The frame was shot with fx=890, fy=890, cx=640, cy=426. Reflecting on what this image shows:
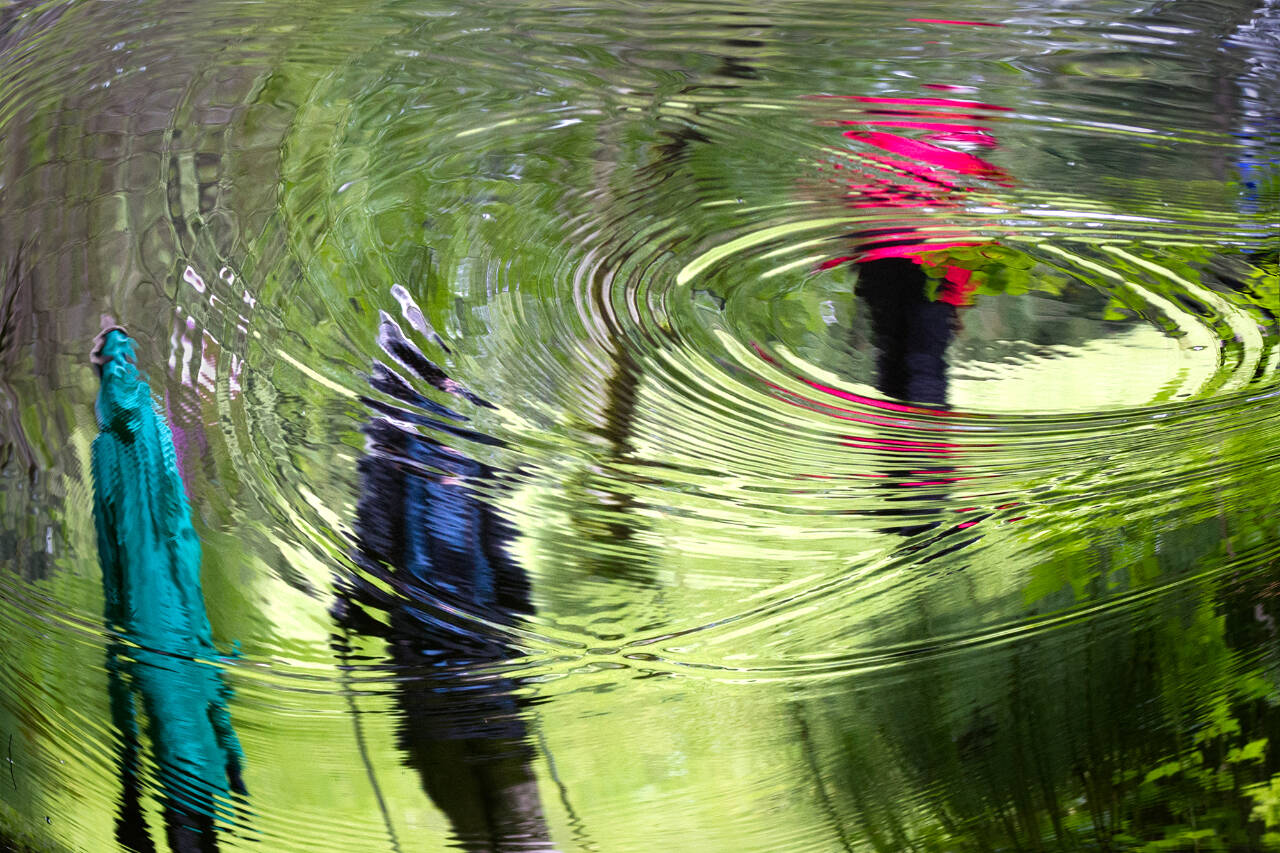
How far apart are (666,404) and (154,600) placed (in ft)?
0.49

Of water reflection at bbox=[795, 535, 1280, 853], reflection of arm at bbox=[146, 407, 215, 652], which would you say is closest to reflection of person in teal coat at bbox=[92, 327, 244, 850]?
reflection of arm at bbox=[146, 407, 215, 652]

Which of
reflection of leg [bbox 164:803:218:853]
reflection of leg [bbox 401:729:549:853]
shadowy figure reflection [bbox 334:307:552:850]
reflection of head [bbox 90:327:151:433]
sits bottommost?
reflection of leg [bbox 164:803:218:853]

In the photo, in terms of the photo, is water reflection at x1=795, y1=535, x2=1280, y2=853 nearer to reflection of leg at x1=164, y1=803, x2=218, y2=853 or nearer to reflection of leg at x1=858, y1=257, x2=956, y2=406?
reflection of leg at x1=858, y1=257, x2=956, y2=406

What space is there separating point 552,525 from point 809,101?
0.13 meters

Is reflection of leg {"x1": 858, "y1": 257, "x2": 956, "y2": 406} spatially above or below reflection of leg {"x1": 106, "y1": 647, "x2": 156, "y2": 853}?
above

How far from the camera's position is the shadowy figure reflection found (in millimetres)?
226

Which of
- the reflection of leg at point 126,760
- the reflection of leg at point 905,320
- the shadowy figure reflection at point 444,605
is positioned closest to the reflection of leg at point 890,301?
the reflection of leg at point 905,320

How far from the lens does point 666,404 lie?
0.23 m

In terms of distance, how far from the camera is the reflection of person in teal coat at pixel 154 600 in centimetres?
24

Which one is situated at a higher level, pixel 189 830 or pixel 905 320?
pixel 905 320

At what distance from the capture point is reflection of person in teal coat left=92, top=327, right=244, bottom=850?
9.3 inches

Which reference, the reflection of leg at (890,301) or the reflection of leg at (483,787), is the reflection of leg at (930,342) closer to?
the reflection of leg at (890,301)

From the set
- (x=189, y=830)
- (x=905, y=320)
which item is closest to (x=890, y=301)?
(x=905, y=320)

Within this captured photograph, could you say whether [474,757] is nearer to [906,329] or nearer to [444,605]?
[444,605]
